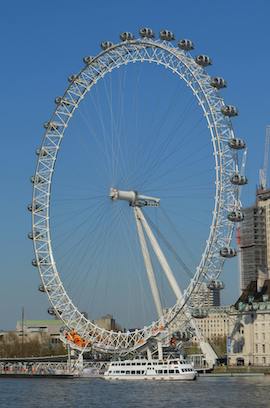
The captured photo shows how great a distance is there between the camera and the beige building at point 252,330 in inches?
4215

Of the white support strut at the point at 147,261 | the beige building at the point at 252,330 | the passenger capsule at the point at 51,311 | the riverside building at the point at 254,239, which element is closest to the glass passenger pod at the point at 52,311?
the passenger capsule at the point at 51,311

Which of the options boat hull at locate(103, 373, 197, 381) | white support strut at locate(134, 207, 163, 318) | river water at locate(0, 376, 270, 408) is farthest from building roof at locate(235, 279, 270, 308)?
river water at locate(0, 376, 270, 408)

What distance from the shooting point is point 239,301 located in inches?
4562

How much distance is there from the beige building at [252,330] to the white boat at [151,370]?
29.7 meters

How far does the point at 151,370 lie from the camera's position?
253 ft

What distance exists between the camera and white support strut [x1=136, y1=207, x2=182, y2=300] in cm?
7381

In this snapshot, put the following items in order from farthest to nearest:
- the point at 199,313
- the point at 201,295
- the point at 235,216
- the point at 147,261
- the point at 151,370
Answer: the point at 151,370
the point at 147,261
the point at 199,313
the point at 201,295
the point at 235,216

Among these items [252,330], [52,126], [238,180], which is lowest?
[252,330]

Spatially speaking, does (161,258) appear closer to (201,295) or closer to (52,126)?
(201,295)

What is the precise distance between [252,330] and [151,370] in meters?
35.3

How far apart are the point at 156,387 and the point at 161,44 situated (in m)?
26.9

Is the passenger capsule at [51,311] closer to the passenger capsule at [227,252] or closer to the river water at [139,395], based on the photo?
the river water at [139,395]

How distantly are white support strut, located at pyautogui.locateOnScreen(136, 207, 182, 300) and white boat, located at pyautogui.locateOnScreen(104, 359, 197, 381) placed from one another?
650 centimetres

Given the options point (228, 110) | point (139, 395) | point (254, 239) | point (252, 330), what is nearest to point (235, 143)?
point (228, 110)
